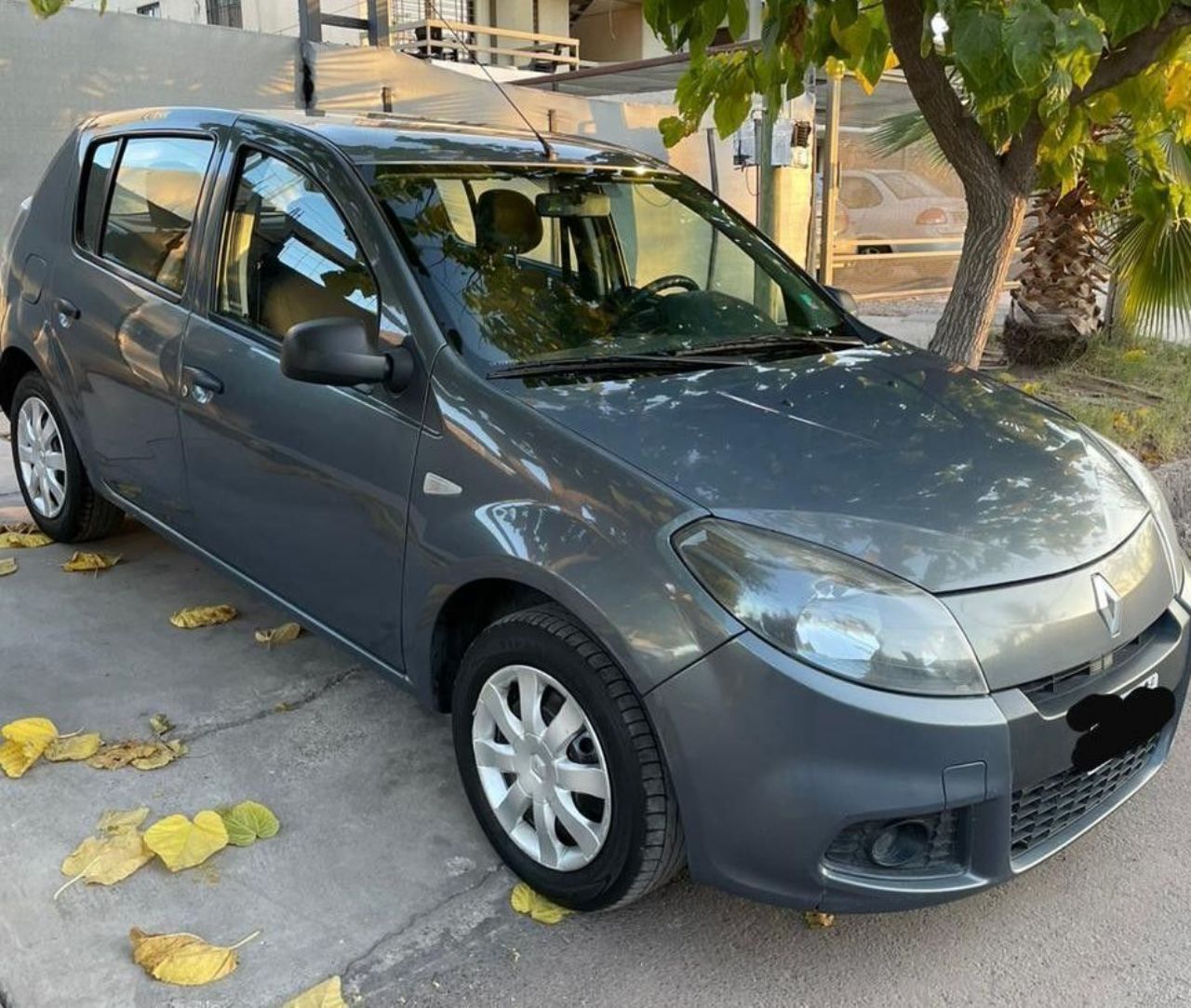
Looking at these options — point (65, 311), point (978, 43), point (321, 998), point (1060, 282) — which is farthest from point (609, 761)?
point (1060, 282)

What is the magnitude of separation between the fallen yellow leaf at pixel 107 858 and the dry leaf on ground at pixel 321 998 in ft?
2.05

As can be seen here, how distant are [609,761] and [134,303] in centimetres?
241

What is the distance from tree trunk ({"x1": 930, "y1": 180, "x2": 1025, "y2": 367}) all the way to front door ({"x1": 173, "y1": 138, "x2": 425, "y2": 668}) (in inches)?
115

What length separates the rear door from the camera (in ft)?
11.8

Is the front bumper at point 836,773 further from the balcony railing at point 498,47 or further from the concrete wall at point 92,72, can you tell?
the balcony railing at point 498,47

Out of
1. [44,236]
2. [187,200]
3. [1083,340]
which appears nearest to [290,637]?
[187,200]

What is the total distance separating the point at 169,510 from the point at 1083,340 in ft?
20.7

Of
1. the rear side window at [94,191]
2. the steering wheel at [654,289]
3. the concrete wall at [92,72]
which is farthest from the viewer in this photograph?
the concrete wall at [92,72]

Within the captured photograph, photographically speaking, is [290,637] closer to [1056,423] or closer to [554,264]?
[554,264]

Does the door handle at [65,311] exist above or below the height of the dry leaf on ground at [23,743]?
above

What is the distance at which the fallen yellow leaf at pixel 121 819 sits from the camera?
2.82 m

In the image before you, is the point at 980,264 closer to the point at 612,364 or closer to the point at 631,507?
the point at 612,364

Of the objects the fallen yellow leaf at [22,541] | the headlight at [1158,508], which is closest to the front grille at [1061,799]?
the headlight at [1158,508]

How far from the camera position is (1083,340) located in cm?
775
